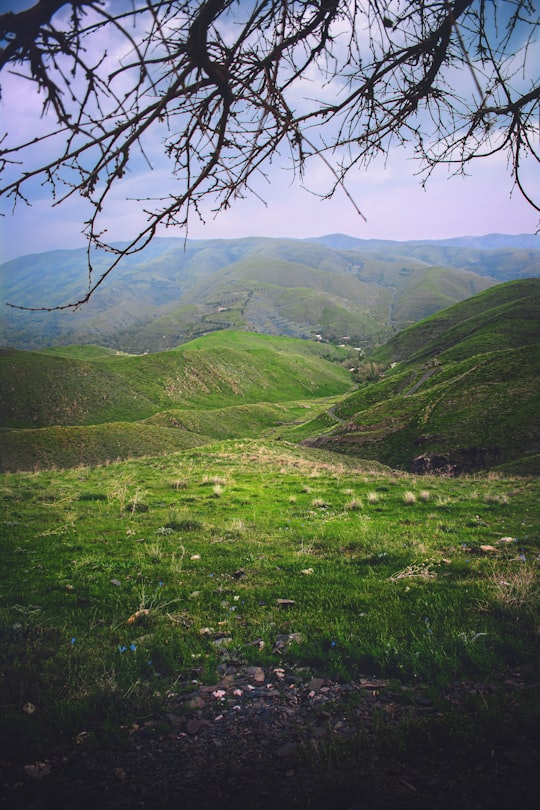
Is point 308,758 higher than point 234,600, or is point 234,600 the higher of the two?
point 308,758

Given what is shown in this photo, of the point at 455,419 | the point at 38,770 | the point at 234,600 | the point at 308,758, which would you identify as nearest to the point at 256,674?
the point at 308,758

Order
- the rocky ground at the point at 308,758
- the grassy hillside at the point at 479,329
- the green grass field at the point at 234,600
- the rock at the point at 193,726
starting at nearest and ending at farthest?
1. the rocky ground at the point at 308,758
2. the rock at the point at 193,726
3. the green grass field at the point at 234,600
4. the grassy hillside at the point at 479,329

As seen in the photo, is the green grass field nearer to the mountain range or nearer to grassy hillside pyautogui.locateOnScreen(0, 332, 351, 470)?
the mountain range

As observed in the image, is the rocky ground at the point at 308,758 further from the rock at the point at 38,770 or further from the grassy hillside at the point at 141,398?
the grassy hillside at the point at 141,398

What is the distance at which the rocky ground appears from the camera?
226 cm

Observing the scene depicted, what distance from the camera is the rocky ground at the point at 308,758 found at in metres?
2.26

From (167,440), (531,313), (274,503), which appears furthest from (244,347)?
(274,503)

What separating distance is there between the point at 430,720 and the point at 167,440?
43204 millimetres

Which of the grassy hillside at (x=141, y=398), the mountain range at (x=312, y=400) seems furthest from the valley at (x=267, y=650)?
the grassy hillside at (x=141, y=398)

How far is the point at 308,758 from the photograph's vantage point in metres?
2.56

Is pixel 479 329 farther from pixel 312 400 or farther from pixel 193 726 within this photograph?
pixel 193 726

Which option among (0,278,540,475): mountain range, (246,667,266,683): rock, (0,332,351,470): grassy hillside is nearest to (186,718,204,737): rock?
(246,667,266,683): rock

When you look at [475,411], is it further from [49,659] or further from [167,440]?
[49,659]

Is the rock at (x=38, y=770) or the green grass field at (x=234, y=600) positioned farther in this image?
the green grass field at (x=234, y=600)
